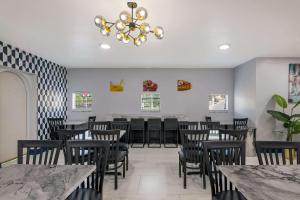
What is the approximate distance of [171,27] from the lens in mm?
3002

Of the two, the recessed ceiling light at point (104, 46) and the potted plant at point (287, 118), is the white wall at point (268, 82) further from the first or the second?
the recessed ceiling light at point (104, 46)

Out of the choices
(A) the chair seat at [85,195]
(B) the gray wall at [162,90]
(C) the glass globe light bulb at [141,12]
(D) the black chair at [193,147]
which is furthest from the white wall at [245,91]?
(A) the chair seat at [85,195]

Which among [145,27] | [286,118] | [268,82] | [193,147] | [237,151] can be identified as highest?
[145,27]

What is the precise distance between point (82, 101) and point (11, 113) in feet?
8.27

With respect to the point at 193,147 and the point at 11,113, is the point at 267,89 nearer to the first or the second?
the point at 193,147

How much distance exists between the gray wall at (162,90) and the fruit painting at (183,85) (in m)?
0.11

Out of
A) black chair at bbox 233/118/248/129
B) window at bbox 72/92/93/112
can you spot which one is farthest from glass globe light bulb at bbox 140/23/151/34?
window at bbox 72/92/93/112

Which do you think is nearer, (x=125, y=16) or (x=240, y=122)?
(x=125, y=16)

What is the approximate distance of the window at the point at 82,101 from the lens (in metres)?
6.76

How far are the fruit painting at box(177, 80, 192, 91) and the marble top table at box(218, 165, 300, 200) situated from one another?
5.15 m

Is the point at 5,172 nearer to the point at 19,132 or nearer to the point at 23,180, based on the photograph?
the point at 23,180

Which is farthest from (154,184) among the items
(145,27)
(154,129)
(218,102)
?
(218,102)

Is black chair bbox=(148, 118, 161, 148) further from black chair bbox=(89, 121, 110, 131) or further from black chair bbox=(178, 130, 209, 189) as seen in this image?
black chair bbox=(178, 130, 209, 189)

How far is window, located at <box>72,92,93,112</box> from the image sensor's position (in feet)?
22.2
